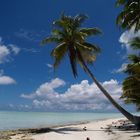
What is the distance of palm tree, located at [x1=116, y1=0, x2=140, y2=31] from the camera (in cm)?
2316

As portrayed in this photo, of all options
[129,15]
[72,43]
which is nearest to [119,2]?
[129,15]

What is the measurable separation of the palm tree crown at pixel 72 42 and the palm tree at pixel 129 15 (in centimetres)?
700

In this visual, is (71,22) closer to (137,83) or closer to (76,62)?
(76,62)

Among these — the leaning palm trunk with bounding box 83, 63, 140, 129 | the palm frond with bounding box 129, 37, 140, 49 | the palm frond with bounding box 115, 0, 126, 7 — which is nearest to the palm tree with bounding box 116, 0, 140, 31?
the palm frond with bounding box 115, 0, 126, 7

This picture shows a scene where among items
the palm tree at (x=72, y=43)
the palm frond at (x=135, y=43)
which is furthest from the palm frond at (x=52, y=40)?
the palm frond at (x=135, y=43)

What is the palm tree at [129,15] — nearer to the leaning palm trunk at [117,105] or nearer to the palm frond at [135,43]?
the palm frond at [135,43]

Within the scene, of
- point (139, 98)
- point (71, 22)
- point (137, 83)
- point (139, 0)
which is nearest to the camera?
point (139, 0)

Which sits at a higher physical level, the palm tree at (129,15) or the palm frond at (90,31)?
the palm frond at (90,31)

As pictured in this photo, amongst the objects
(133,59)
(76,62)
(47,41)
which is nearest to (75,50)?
(76,62)

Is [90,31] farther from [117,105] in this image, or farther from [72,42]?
[117,105]

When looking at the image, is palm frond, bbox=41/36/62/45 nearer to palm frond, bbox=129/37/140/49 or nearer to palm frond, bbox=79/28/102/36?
palm frond, bbox=79/28/102/36

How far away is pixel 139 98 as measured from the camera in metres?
Result: 30.2

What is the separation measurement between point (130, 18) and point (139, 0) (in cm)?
173

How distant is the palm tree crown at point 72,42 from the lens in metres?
31.2
